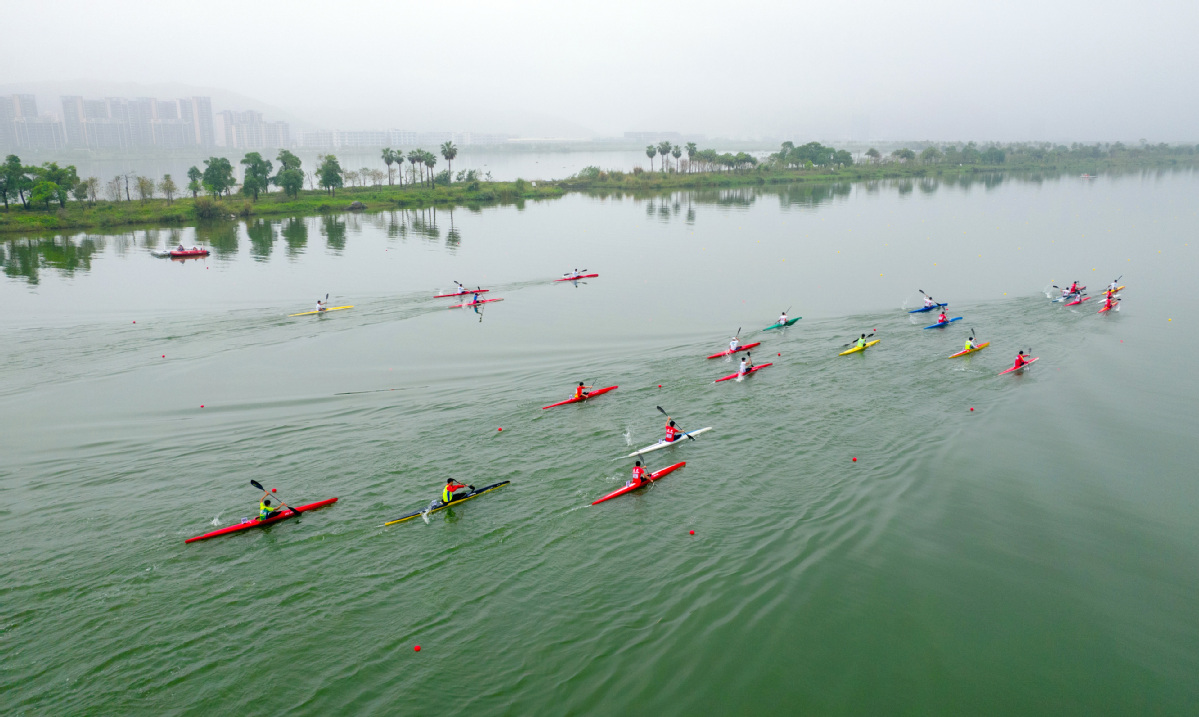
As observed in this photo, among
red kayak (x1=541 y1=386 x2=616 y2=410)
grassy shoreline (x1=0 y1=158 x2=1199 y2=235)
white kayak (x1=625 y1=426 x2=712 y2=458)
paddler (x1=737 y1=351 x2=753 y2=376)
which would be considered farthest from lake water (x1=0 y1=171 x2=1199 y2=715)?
grassy shoreline (x1=0 y1=158 x2=1199 y2=235)

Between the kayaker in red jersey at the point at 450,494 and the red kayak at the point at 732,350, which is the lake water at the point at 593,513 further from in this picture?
the red kayak at the point at 732,350

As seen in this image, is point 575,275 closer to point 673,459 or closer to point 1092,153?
point 673,459

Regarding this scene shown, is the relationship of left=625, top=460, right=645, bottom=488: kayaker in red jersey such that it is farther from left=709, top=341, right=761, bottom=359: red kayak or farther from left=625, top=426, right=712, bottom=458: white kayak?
left=709, top=341, right=761, bottom=359: red kayak

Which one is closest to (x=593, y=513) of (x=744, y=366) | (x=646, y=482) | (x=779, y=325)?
(x=646, y=482)

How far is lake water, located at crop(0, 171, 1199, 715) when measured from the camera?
435 inches

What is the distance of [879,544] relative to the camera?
14305 mm

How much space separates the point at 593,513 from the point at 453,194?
266 ft

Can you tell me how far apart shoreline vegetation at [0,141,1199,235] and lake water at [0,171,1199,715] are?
124ft

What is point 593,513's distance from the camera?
50.4ft

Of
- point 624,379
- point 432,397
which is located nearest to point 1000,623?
point 624,379

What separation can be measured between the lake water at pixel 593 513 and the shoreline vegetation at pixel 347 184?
37821 millimetres

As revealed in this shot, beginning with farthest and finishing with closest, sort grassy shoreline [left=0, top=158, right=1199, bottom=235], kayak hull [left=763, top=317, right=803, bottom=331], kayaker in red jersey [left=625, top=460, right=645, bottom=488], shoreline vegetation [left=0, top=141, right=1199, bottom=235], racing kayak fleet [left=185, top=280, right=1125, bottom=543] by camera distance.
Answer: grassy shoreline [left=0, top=158, right=1199, bottom=235] → shoreline vegetation [left=0, top=141, right=1199, bottom=235] → kayak hull [left=763, top=317, right=803, bottom=331] → kayaker in red jersey [left=625, top=460, right=645, bottom=488] → racing kayak fleet [left=185, top=280, right=1125, bottom=543]

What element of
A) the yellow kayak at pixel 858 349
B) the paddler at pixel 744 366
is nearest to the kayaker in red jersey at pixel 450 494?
the paddler at pixel 744 366

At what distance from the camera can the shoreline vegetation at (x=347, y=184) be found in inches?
2442
